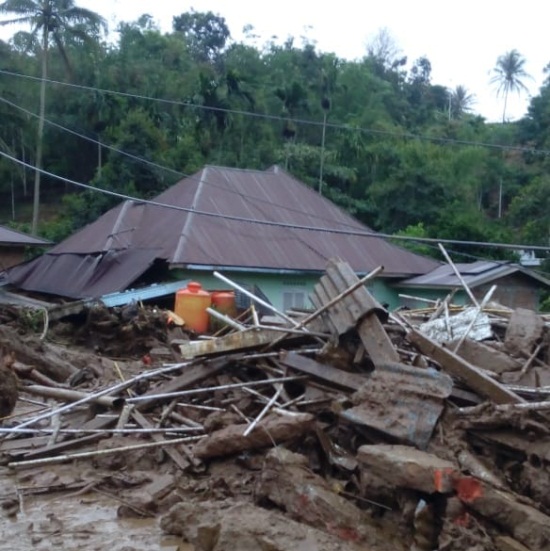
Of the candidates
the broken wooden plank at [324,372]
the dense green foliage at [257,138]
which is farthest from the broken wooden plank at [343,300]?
the dense green foliage at [257,138]

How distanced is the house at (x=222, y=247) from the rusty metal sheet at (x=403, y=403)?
41.3 ft

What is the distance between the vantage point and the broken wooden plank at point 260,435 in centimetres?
785

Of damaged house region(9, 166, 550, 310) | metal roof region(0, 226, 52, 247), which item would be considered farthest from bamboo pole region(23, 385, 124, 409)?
metal roof region(0, 226, 52, 247)

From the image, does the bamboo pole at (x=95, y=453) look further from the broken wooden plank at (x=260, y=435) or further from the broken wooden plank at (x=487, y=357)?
the broken wooden plank at (x=487, y=357)

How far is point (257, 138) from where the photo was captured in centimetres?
4450

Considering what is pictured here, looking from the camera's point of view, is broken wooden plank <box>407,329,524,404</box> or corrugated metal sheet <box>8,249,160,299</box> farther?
corrugated metal sheet <box>8,249,160,299</box>

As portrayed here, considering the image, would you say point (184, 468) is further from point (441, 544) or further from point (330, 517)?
point (441, 544)

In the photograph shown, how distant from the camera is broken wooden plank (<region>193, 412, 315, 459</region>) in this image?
7848mm

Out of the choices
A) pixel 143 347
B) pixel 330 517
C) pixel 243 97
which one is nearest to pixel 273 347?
pixel 330 517

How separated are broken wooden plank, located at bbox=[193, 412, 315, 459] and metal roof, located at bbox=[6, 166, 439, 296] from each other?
12531mm

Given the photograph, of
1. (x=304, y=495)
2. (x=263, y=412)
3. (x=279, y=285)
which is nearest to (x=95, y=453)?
(x=263, y=412)

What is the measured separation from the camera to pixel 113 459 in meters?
8.92

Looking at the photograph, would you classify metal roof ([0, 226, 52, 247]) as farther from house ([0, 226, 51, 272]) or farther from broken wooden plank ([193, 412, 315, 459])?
broken wooden plank ([193, 412, 315, 459])

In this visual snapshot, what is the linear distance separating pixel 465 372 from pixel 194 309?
11.1 meters
